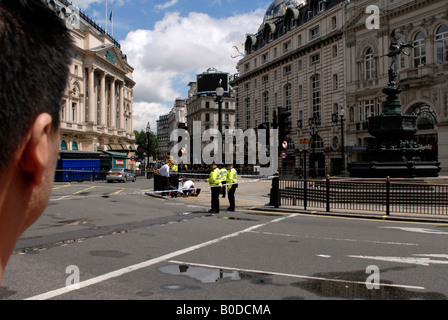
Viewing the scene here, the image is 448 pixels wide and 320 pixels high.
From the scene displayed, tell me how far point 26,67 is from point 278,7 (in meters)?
83.2

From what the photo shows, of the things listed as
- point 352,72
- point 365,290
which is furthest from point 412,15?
point 365,290

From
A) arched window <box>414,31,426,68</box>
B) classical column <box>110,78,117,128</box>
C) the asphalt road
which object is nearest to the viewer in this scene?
the asphalt road

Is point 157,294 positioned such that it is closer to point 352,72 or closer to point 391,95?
point 391,95

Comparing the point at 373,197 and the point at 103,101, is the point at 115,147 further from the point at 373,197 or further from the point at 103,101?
the point at 373,197

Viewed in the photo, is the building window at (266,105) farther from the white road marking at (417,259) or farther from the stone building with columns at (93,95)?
the white road marking at (417,259)

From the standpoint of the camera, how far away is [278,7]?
7719 cm

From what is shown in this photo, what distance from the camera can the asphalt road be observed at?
16.3 ft

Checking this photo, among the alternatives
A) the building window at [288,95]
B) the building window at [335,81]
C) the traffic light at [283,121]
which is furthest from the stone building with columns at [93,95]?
the traffic light at [283,121]

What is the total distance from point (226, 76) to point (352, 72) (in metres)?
49.8

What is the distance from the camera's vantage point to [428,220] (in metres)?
12.5

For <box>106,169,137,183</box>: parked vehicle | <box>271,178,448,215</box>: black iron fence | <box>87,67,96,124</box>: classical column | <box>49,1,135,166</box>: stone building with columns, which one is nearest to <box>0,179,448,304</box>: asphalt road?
<box>271,178,448,215</box>: black iron fence

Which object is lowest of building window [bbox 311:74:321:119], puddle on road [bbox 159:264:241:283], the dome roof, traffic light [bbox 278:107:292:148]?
puddle on road [bbox 159:264:241:283]

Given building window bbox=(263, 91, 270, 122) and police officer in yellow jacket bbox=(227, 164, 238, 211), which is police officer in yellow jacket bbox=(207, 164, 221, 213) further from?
building window bbox=(263, 91, 270, 122)

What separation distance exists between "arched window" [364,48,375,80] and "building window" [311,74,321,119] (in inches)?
352
